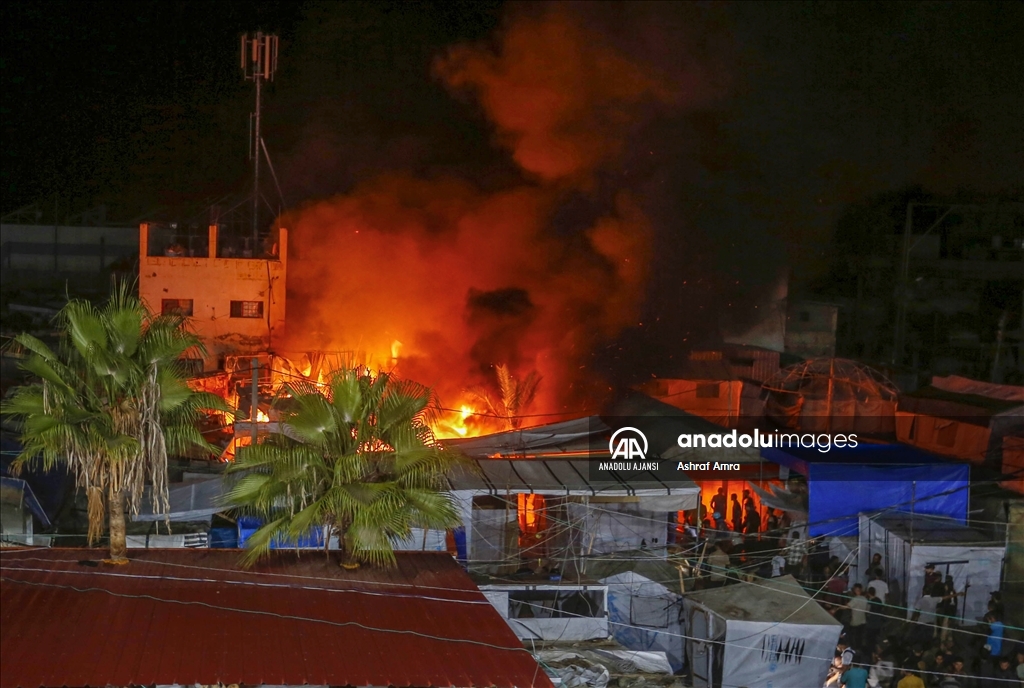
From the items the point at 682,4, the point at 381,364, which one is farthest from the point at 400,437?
the point at 682,4

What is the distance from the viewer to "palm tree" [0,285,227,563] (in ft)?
27.3

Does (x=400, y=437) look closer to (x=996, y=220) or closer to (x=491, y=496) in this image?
(x=491, y=496)

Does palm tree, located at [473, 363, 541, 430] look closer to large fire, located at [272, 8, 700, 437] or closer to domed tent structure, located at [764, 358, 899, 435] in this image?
large fire, located at [272, 8, 700, 437]

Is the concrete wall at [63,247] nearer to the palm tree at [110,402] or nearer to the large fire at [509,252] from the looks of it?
the large fire at [509,252]

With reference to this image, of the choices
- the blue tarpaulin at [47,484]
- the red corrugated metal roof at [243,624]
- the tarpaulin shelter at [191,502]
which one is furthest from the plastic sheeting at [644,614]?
the blue tarpaulin at [47,484]

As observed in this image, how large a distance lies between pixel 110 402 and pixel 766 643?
273 inches

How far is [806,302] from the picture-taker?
63.8ft

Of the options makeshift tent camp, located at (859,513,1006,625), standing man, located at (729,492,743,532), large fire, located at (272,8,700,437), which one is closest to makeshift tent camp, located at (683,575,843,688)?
makeshift tent camp, located at (859,513,1006,625)

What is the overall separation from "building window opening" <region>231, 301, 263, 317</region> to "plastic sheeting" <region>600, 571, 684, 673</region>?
8163 mm

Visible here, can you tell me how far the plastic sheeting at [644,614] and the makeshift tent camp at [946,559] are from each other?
2.86m

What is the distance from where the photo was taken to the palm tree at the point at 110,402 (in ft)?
27.3

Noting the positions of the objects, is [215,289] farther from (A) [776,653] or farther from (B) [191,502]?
(A) [776,653]

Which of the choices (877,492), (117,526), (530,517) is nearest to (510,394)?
(530,517)

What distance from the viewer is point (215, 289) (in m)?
16.4
